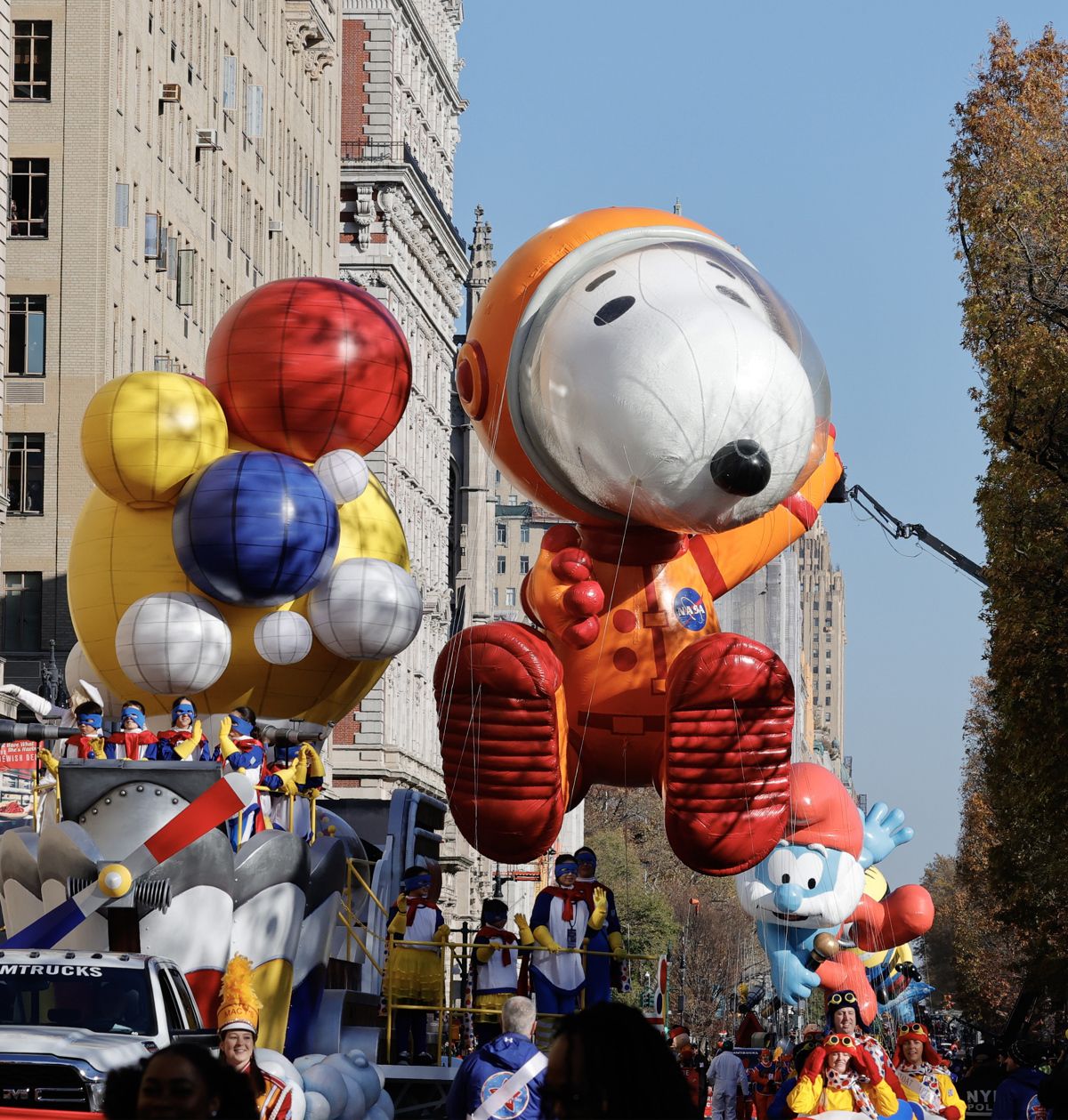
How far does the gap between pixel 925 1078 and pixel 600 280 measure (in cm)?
518

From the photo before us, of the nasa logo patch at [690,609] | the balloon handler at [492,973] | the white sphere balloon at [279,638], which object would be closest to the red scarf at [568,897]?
the balloon handler at [492,973]

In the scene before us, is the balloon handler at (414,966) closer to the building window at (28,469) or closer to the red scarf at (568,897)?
the red scarf at (568,897)

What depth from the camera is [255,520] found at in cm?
1535

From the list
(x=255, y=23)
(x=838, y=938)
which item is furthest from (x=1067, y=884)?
(x=255, y=23)

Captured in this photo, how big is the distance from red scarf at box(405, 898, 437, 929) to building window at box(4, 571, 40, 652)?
924 inches

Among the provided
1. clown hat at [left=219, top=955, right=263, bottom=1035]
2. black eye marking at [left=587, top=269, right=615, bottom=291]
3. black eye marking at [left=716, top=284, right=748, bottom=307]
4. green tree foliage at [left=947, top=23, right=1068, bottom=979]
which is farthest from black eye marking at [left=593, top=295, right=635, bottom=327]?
green tree foliage at [left=947, top=23, right=1068, bottom=979]

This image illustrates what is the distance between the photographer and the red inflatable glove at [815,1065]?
11555mm

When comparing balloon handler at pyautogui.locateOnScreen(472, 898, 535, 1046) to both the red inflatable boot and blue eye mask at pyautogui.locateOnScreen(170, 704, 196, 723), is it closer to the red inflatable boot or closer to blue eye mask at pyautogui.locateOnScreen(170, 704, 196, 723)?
the red inflatable boot

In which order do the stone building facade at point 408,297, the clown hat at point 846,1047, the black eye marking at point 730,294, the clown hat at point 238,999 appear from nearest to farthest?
the clown hat at point 238,999 < the clown hat at point 846,1047 < the black eye marking at point 730,294 < the stone building facade at point 408,297

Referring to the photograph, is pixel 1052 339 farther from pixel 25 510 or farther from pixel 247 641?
pixel 25 510

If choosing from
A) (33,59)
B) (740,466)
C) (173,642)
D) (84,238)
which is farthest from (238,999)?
(33,59)

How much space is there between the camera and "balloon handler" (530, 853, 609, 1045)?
14758 millimetres

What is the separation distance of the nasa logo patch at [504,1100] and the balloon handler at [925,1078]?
456cm

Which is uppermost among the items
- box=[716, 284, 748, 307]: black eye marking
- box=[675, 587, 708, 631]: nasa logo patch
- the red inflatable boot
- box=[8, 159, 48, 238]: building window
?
box=[8, 159, 48, 238]: building window
